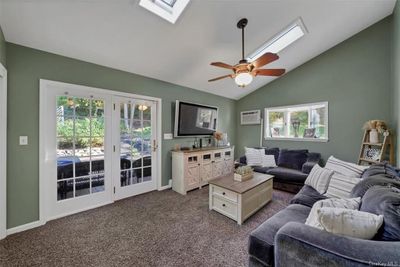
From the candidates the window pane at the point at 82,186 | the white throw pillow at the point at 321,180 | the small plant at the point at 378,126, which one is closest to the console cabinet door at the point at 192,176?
the window pane at the point at 82,186

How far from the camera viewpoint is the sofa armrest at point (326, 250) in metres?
0.82

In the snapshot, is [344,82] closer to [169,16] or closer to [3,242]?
[169,16]

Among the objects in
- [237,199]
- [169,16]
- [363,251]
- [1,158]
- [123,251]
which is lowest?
[123,251]

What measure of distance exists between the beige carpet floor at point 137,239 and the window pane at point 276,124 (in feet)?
8.06

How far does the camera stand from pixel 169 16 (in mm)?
2279

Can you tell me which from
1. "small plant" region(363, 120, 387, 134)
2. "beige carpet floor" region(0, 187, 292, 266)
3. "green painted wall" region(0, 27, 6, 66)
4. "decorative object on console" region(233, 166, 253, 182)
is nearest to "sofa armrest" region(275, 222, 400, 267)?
"beige carpet floor" region(0, 187, 292, 266)

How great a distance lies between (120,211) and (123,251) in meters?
0.98

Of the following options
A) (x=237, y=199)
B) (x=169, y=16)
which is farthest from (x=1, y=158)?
(x=237, y=199)

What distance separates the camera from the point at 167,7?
224cm

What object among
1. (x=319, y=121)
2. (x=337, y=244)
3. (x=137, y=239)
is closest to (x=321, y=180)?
(x=337, y=244)

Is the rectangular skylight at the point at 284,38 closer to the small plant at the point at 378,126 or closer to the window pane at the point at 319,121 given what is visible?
the window pane at the point at 319,121

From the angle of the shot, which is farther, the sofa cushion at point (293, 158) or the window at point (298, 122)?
the window at point (298, 122)

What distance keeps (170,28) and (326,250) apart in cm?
283

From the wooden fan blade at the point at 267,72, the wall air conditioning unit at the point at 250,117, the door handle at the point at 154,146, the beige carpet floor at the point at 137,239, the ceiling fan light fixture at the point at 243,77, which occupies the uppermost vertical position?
the wooden fan blade at the point at 267,72
